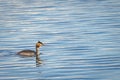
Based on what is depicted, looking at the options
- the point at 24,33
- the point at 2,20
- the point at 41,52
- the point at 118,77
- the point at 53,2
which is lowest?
the point at 118,77

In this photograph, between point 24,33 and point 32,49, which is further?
point 24,33

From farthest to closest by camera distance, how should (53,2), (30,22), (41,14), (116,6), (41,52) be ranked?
(53,2) < (116,6) < (41,14) < (30,22) < (41,52)

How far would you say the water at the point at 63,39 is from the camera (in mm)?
24047

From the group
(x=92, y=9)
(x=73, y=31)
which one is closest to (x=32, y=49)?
(x=73, y=31)

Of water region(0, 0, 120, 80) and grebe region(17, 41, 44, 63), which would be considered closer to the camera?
water region(0, 0, 120, 80)

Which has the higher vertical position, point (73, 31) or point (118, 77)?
point (73, 31)

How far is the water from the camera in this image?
2405cm

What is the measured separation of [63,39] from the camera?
107 feet

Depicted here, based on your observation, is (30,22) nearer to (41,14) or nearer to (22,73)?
(41,14)

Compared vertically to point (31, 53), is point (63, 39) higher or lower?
higher

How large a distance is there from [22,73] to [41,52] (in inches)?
210

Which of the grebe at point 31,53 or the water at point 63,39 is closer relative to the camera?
the water at point 63,39

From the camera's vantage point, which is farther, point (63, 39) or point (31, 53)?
point (63, 39)

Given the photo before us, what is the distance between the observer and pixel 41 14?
46.1 metres
